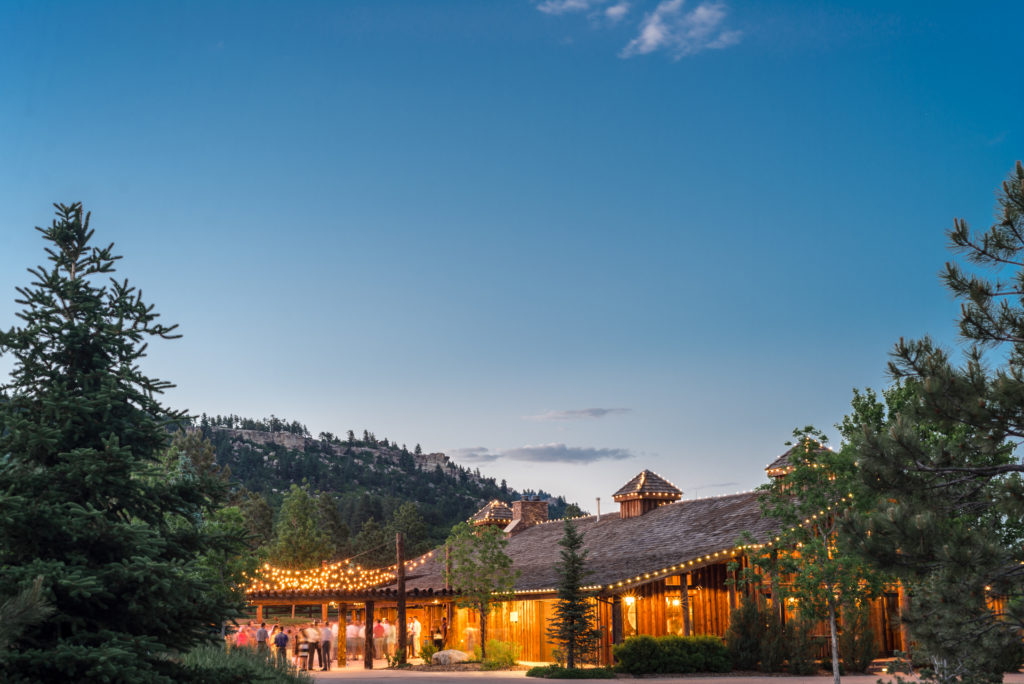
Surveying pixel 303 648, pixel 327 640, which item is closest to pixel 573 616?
Result: pixel 327 640

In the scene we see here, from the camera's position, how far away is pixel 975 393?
10188mm

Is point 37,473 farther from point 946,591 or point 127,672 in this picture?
point 946,591

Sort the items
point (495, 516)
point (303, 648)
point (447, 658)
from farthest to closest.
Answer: point (495, 516)
point (303, 648)
point (447, 658)

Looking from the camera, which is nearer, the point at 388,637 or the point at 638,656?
the point at 638,656

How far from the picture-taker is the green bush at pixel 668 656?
25.6m

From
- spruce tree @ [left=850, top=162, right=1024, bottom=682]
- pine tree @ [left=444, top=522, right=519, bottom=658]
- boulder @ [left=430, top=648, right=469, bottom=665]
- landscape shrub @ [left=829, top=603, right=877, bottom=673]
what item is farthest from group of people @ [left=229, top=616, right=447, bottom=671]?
spruce tree @ [left=850, top=162, right=1024, bottom=682]

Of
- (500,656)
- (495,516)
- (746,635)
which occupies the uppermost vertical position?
(495,516)

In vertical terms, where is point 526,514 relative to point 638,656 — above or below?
above

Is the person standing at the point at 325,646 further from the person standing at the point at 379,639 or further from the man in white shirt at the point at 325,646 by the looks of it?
the person standing at the point at 379,639

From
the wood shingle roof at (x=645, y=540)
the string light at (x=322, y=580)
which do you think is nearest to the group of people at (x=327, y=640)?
the string light at (x=322, y=580)

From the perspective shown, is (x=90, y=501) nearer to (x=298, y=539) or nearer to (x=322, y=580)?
(x=322, y=580)

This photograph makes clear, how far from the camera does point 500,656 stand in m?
30.4

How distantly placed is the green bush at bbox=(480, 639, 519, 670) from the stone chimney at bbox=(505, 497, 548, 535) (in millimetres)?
18844

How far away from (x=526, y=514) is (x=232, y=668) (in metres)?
41.5
